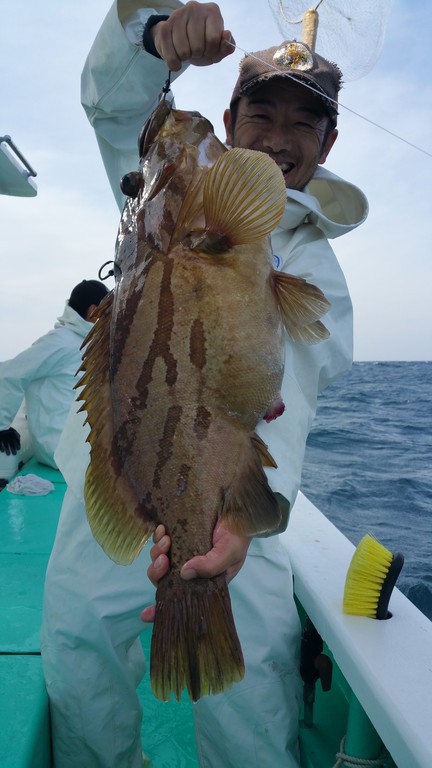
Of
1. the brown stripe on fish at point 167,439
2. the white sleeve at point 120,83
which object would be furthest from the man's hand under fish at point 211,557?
the white sleeve at point 120,83

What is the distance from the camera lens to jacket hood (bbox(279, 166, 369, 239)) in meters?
1.93

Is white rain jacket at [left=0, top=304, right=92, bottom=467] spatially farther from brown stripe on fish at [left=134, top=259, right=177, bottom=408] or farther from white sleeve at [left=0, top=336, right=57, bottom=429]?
brown stripe on fish at [left=134, top=259, right=177, bottom=408]

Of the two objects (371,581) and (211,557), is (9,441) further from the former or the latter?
(211,557)

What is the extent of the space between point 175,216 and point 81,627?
1529 millimetres

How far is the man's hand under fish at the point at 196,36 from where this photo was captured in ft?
4.53

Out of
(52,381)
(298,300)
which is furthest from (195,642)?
(52,381)

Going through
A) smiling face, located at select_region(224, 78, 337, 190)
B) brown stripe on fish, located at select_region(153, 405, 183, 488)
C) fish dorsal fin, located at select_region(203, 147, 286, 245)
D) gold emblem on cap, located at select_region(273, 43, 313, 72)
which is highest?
gold emblem on cap, located at select_region(273, 43, 313, 72)

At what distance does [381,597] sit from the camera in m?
2.04

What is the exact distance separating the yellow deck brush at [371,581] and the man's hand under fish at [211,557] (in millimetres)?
971

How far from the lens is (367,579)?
207 cm

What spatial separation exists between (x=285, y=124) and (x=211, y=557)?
1.49m

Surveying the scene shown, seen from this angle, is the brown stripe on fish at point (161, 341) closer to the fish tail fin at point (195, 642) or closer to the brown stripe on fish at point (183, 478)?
the brown stripe on fish at point (183, 478)

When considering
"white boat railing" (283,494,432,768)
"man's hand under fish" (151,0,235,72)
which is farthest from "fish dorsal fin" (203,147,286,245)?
"white boat railing" (283,494,432,768)

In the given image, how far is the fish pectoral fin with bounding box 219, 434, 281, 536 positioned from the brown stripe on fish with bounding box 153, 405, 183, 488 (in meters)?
0.15
